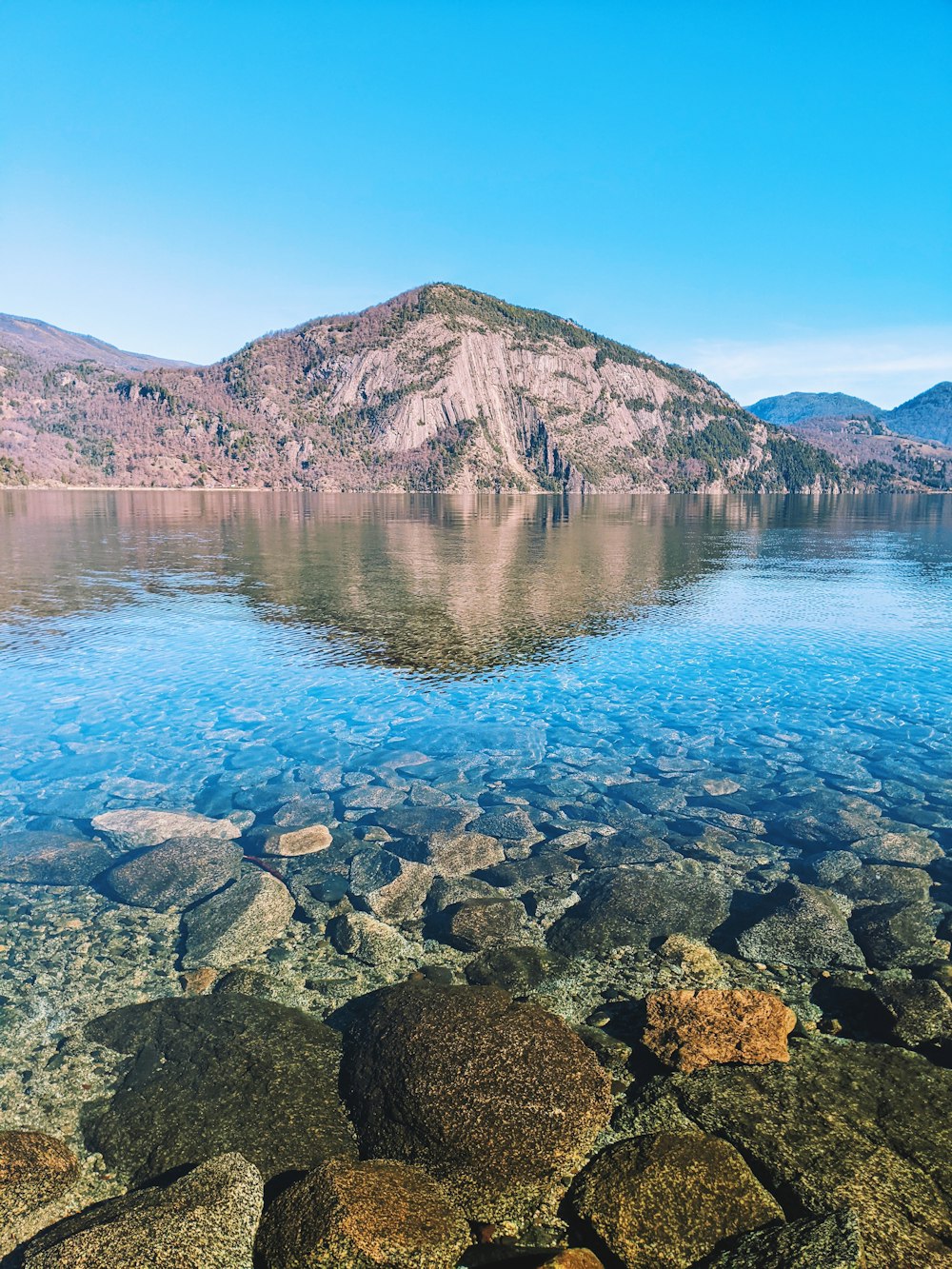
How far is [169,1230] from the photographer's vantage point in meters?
Result: 6.37

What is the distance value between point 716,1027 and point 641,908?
3962mm

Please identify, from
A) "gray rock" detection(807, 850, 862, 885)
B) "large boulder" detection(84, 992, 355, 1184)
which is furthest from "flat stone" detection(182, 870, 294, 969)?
"gray rock" detection(807, 850, 862, 885)

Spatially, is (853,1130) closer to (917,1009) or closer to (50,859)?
(917,1009)

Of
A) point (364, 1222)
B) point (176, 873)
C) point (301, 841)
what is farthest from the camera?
point (301, 841)

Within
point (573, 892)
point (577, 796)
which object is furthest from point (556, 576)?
point (573, 892)

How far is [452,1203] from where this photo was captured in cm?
693

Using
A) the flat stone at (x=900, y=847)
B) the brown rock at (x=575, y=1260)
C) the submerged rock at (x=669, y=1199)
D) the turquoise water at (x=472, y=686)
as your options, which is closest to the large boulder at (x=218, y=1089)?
the brown rock at (x=575, y=1260)

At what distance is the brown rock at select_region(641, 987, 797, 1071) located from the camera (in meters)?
9.01

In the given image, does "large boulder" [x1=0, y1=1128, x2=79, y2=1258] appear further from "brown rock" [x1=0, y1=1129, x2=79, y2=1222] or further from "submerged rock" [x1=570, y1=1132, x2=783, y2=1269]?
"submerged rock" [x1=570, y1=1132, x2=783, y2=1269]

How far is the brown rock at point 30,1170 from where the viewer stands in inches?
281

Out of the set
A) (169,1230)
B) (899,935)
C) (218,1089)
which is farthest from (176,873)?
(899,935)

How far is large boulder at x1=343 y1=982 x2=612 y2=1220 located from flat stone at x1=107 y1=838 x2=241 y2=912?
19.3 ft

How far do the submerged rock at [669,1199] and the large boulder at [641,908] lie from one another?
4831 millimetres

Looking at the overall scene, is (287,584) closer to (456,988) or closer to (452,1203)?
(456,988)
